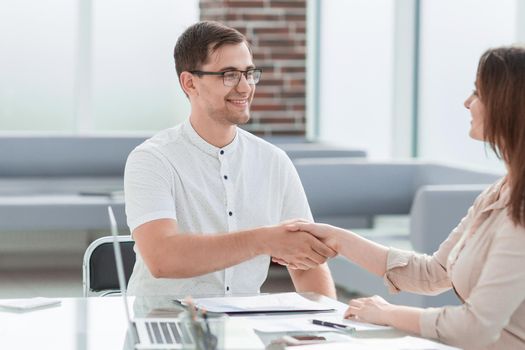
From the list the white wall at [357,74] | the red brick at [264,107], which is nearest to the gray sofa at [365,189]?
the white wall at [357,74]

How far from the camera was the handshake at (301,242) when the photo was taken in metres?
2.42

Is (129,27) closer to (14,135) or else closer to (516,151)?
(14,135)

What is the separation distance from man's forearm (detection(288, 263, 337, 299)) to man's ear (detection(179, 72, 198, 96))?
1.86ft

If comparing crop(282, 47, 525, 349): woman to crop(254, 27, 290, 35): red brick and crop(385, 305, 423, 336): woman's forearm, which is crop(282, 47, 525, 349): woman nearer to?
crop(385, 305, 423, 336): woman's forearm

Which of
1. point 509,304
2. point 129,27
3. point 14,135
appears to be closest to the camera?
point 509,304

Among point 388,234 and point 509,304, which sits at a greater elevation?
point 509,304

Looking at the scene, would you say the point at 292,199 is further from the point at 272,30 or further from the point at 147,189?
the point at 272,30

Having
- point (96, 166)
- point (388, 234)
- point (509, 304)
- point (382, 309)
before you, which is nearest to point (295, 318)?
point (382, 309)

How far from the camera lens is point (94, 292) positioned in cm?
275

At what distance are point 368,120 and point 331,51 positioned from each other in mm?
982

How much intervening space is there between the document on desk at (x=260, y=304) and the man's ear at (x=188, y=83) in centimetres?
70

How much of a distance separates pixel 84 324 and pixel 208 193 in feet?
2.19

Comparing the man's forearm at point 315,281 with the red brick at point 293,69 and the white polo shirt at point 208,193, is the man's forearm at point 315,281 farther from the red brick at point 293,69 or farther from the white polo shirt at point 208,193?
the red brick at point 293,69

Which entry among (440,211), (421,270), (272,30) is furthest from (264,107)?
(421,270)
